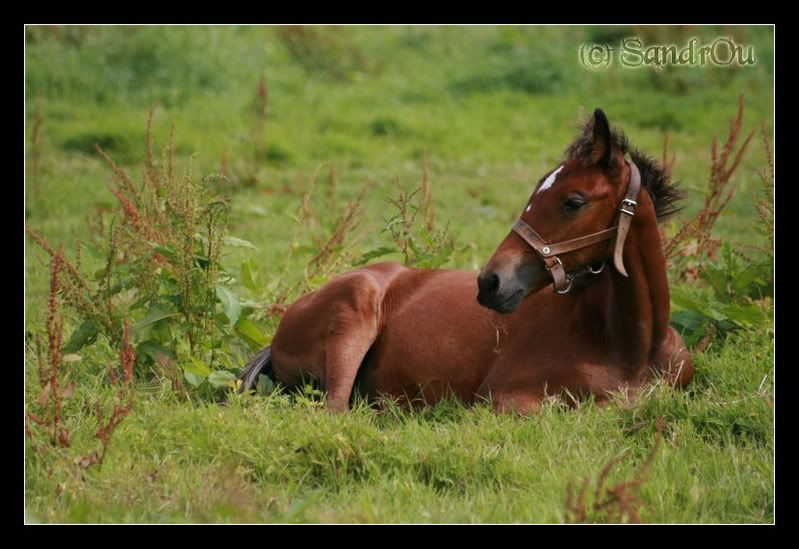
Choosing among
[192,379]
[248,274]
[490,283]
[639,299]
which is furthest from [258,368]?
[639,299]

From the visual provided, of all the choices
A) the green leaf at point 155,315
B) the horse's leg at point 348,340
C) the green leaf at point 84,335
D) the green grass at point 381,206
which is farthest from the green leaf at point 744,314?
the green leaf at point 84,335

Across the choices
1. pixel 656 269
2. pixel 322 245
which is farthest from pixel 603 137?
pixel 322 245

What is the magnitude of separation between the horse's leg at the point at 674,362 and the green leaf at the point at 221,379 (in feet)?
7.53

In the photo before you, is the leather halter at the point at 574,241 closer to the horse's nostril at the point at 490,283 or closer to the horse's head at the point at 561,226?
the horse's head at the point at 561,226

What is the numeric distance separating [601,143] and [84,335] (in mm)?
3056

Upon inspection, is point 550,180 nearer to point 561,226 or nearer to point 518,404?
point 561,226

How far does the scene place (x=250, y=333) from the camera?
249 inches

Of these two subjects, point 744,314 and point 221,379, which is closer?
point 221,379

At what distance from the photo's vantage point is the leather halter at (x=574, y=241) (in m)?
4.85

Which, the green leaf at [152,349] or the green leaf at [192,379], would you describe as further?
the green leaf at [152,349]

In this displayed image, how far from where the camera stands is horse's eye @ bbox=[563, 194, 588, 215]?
4.83m

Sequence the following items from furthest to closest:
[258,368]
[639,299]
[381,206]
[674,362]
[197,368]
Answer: [381,206]
[258,368]
[197,368]
[674,362]
[639,299]

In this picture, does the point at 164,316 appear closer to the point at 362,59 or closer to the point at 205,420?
the point at 205,420

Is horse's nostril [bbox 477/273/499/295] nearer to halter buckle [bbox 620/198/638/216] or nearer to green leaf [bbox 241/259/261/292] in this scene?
halter buckle [bbox 620/198/638/216]
